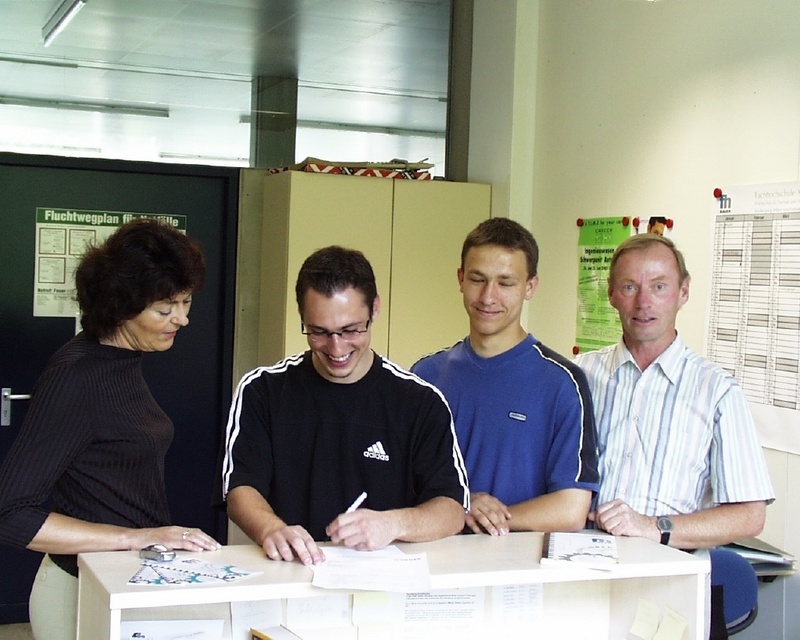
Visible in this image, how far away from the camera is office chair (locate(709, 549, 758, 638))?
2.57 meters

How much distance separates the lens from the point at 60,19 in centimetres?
423

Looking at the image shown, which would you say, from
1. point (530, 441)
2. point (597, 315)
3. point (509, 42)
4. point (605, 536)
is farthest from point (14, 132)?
point (605, 536)

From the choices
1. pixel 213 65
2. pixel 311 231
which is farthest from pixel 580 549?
pixel 213 65

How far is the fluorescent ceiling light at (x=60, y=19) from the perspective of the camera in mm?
4215

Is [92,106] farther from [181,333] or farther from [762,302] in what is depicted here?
[762,302]

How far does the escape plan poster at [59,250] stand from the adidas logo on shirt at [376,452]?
2.57 m

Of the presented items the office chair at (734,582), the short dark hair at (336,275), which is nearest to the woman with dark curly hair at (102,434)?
the short dark hair at (336,275)

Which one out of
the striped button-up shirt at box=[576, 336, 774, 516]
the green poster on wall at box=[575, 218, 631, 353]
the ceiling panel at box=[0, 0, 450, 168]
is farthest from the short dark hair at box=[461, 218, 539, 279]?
the ceiling panel at box=[0, 0, 450, 168]

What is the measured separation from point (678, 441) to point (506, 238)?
607 mm

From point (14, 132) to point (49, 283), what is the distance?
0.65 meters

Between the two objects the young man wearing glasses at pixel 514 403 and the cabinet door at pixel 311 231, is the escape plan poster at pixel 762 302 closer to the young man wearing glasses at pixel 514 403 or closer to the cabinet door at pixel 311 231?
the young man wearing glasses at pixel 514 403

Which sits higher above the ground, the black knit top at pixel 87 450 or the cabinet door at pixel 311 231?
the cabinet door at pixel 311 231

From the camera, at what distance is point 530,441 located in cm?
237

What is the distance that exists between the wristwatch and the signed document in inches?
23.3
